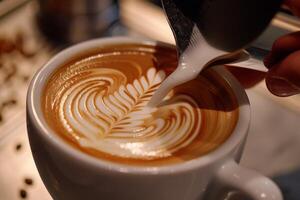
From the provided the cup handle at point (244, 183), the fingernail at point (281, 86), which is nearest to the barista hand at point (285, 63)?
the fingernail at point (281, 86)

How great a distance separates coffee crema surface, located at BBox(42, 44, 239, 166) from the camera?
0.45 metres

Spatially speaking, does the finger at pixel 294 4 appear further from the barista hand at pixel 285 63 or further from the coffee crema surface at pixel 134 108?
the coffee crema surface at pixel 134 108

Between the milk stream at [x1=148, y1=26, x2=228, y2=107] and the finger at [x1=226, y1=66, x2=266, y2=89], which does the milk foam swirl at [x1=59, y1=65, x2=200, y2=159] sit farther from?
the finger at [x1=226, y1=66, x2=266, y2=89]

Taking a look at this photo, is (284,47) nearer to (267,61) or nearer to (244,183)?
(267,61)

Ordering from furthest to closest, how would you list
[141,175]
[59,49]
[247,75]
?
1. [59,49]
2. [247,75]
3. [141,175]

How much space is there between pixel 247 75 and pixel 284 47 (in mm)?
139

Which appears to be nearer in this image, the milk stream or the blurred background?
the milk stream

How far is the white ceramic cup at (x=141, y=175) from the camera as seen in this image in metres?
0.41

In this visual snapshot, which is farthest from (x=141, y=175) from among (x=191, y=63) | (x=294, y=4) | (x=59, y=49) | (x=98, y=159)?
(x=59, y=49)

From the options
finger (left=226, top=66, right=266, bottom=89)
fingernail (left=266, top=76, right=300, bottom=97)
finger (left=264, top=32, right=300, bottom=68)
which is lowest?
finger (left=226, top=66, right=266, bottom=89)

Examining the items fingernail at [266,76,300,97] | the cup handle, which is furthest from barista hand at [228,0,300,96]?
the cup handle

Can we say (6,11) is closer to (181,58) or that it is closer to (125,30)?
(125,30)

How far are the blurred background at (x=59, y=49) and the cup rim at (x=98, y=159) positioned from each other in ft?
0.49

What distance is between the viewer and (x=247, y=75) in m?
0.66
